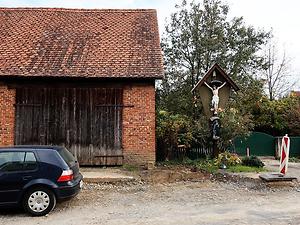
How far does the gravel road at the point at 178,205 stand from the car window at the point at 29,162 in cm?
103

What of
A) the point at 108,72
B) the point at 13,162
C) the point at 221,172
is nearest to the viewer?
the point at 13,162

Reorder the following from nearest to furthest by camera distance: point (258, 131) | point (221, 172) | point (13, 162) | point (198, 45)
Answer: point (13, 162) → point (221, 172) → point (198, 45) → point (258, 131)

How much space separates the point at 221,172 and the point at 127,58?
590 centimetres

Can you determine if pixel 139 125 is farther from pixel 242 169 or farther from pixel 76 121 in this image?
pixel 242 169

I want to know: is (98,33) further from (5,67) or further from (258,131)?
(258,131)

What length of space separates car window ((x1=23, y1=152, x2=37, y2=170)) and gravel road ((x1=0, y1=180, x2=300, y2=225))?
1.03 meters

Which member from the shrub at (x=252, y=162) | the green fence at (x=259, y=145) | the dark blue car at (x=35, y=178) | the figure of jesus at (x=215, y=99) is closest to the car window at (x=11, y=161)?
the dark blue car at (x=35, y=178)

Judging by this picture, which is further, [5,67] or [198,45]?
[198,45]

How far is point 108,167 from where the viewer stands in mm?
14234

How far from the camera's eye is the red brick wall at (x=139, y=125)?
14281 mm

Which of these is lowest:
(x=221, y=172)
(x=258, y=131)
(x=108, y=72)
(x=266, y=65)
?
(x=221, y=172)

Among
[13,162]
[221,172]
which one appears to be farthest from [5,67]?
[221,172]

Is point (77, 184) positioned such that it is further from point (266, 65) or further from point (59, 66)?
point (266, 65)

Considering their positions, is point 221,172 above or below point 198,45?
below
